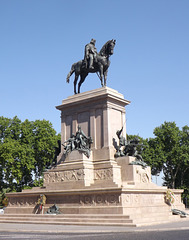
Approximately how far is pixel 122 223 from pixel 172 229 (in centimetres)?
291

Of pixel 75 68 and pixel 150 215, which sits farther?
pixel 75 68

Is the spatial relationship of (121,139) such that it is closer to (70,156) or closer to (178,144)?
(70,156)

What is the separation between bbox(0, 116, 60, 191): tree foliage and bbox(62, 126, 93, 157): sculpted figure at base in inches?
769

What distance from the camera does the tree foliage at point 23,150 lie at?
43.9 metres

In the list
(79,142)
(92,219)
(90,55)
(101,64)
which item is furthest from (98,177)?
(90,55)

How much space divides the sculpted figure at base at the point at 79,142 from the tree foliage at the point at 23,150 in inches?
769

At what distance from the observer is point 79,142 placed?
25.3m

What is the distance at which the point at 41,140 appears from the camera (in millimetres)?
47156

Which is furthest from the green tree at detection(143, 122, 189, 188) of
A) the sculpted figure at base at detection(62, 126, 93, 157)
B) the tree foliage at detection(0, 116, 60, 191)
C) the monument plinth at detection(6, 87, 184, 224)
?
the sculpted figure at base at detection(62, 126, 93, 157)

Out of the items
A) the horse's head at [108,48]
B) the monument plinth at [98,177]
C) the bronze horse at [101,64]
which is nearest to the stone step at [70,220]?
the monument plinth at [98,177]

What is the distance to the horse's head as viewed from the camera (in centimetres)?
2678

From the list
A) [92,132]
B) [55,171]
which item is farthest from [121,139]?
[55,171]

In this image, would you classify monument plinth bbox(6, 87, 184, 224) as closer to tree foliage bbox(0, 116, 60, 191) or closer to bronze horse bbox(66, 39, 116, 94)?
bronze horse bbox(66, 39, 116, 94)

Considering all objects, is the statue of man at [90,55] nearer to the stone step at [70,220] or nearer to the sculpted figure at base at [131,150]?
the sculpted figure at base at [131,150]
